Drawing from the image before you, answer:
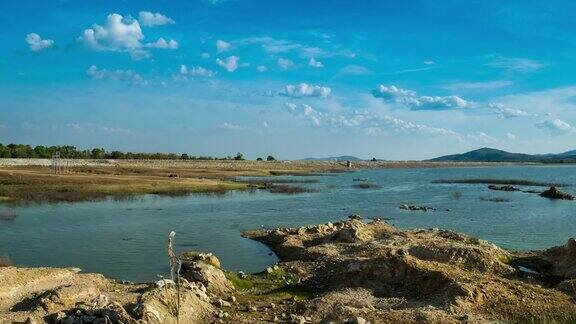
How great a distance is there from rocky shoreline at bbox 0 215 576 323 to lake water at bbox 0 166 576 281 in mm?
4186

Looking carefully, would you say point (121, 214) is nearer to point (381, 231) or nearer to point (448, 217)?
point (381, 231)

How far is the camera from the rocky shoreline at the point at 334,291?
14703 mm

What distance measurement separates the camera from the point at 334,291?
19781 millimetres

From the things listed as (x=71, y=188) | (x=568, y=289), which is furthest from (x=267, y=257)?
(x=71, y=188)

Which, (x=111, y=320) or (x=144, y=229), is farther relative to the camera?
(x=144, y=229)

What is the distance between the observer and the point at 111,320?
13859mm

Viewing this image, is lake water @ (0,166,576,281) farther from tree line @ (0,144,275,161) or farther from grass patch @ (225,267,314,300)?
tree line @ (0,144,275,161)

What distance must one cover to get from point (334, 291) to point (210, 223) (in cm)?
2264

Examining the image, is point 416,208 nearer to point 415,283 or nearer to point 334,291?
point 415,283

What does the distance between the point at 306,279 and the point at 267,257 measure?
711 cm

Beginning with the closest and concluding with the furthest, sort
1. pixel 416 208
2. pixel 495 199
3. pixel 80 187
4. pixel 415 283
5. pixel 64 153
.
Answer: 1. pixel 415 283
2. pixel 416 208
3. pixel 80 187
4. pixel 495 199
5. pixel 64 153

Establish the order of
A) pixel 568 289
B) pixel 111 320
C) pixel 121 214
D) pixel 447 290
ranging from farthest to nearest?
pixel 121 214
pixel 568 289
pixel 447 290
pixel 111 320

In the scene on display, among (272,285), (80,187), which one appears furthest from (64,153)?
(272,285)

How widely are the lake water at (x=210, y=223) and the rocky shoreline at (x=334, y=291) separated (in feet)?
13.7
